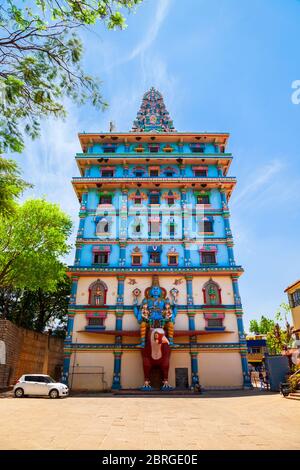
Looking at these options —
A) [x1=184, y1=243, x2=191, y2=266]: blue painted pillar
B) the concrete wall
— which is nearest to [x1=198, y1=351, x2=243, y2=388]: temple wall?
the concrete wall

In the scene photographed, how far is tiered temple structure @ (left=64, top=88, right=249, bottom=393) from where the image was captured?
24781 mm

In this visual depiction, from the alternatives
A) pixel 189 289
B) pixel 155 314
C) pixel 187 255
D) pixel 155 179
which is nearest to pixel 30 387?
pixel 155 314

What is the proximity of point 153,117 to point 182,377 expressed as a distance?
1147 inches

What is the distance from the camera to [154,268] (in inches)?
1081

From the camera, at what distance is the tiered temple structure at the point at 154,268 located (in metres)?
24.8

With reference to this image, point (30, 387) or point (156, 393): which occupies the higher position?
point (30, 387)

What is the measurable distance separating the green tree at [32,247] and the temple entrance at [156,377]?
465 inches

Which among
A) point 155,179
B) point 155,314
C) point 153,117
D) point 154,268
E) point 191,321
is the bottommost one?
point 191,321

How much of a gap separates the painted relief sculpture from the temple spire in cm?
1915

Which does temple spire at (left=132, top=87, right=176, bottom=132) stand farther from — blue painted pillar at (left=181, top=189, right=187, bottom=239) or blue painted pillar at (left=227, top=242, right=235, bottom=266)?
blue painted pillar at (left=227, top=242, right=235, bottom=266)

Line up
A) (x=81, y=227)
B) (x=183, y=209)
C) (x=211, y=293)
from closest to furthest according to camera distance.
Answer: (x=211, y=293) → (x=81, y=227) → (x=183, y=209)

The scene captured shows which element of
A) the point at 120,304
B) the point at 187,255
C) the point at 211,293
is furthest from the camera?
the point at 187,255

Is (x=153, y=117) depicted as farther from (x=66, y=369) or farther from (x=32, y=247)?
(x=66, y=369)

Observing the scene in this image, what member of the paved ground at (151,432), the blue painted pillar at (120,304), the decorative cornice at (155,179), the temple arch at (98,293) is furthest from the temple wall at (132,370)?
the decorative cornice at (155,179)
